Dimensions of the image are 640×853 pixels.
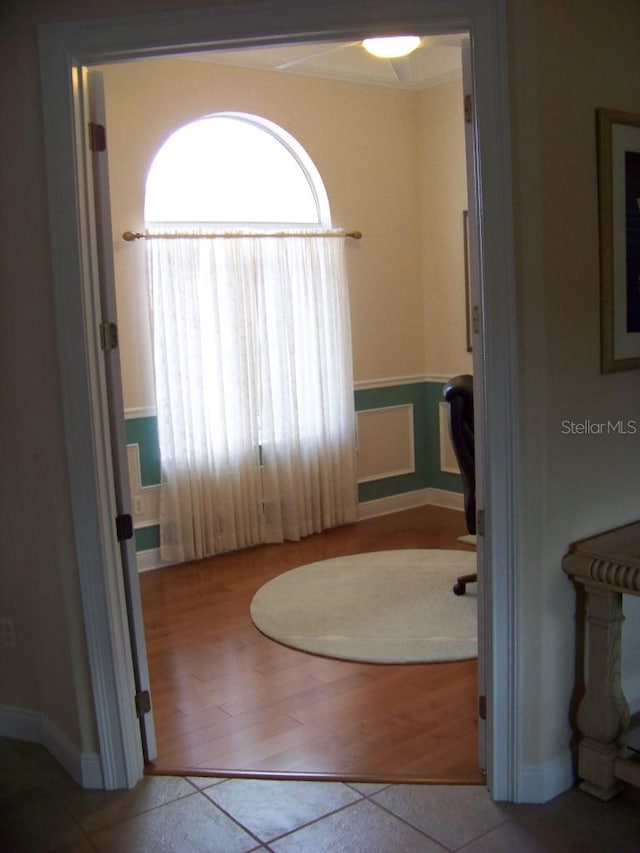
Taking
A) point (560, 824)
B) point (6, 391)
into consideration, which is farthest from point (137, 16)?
point (560, 824)

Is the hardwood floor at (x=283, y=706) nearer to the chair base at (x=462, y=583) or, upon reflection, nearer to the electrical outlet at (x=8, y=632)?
the electrical outlet at (x=8, y=632)

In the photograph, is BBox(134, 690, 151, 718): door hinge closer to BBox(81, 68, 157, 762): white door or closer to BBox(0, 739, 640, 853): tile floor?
BBox(81, 68, 157, 762): white door

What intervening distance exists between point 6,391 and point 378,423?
3.63 meters

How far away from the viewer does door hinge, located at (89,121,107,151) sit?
2.71 metres

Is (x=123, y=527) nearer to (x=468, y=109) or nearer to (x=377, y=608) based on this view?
(x=468, y=109)

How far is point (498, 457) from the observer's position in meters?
2.58

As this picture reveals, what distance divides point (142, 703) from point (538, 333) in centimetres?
173

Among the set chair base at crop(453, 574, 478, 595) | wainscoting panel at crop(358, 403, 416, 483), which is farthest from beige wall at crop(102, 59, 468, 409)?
chair base at crop(453, 574, 478, 595)

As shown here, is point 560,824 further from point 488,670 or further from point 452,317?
point 452,317

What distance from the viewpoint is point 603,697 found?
2656 mm

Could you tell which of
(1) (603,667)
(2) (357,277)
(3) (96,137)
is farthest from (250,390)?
(1) (603,667)

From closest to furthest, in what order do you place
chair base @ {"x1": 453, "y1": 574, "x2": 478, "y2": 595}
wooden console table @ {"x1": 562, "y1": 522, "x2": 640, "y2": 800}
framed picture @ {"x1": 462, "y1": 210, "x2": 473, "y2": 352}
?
1. wooden console table @ {"x1": 562, "y1": 522, "x2": 640, "y2": 800}
2. chair base @ {"x1": 453, "y1": 574, "x2": 478, "y2": 595}
3. framed picture @ {"x1": 462, "y1": 210, "x2": 473, "y2": 352}

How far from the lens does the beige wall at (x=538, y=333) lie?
2.51m

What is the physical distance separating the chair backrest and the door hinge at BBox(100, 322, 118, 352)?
1.77 m
